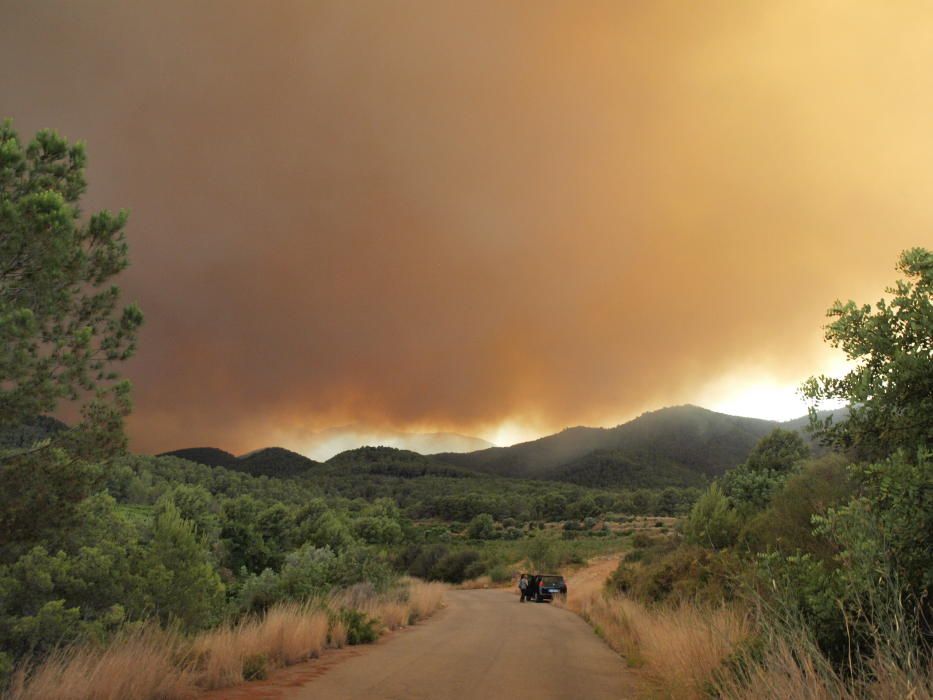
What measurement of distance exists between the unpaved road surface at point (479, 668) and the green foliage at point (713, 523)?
18.5 ft

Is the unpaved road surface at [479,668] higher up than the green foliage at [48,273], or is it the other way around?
the green foliage at [48,273]

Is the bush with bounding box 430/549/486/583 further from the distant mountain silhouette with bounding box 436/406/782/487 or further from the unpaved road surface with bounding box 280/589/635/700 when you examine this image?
the distant mountain silhouette with bounding box 436/406/782/487

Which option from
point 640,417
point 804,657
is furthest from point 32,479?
point 640,417

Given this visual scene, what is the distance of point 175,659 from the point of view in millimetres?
9938

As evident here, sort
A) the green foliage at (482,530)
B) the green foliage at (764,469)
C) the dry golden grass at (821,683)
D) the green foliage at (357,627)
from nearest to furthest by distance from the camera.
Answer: the dry golden grass at (821,683)
the green foliage at (357,627)
the green foliage at (764,469)
the green foliage at (482,530)

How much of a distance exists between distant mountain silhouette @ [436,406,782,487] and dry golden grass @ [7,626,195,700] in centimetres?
11198

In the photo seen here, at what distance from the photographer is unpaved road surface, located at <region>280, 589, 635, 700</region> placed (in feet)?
33.9

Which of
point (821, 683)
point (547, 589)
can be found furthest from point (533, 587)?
point (821, 683)

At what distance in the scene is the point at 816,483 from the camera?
12.4m

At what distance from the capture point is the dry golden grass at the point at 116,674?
7.55 metres

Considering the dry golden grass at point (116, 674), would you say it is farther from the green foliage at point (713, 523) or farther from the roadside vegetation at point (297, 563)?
the green foliage at point (713, 523)

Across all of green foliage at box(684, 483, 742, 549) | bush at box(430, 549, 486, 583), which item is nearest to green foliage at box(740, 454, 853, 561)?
green foliage at box(684, 483, 742, 549)

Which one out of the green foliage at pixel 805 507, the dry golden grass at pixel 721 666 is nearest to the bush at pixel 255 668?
the dry golden grass at pixel 721 666

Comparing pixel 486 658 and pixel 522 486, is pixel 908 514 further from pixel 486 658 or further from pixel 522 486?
pixel 522 486
